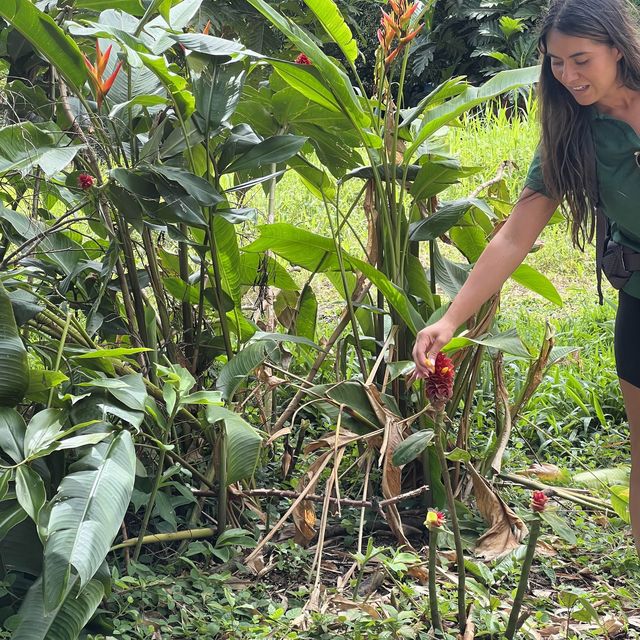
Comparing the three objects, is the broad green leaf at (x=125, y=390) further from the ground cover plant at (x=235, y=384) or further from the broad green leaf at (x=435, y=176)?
the broad green leaf at (x=435, y=176)

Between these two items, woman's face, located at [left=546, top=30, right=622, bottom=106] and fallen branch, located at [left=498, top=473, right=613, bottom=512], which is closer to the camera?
woman's face, located at [left=546, top=30, right=622, bottom=106]

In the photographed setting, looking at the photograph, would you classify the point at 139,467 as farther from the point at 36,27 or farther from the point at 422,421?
the point at 36,27

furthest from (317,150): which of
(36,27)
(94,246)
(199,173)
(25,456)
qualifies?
(25,456)

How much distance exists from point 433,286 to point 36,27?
4.61 feet

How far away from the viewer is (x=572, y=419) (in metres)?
3.62

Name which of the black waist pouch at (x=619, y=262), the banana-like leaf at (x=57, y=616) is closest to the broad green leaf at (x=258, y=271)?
the black waist pouch at (x=619, y=262)

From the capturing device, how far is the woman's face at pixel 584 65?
194 cm

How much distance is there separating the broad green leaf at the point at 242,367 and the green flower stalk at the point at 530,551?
891 millimetres

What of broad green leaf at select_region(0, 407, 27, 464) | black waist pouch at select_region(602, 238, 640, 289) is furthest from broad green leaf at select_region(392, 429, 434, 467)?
broad green leaf at select_region(0, 407, 27, 464)

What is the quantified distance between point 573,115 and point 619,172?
0.17 m

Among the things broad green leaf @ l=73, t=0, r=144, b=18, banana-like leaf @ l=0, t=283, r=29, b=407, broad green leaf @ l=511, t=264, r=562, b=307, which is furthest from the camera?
broad green leaf @ l=511, t=264, r=562, b=307

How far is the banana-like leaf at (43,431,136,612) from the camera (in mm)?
1592

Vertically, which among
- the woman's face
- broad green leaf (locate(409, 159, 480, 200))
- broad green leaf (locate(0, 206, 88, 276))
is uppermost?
the woman's face

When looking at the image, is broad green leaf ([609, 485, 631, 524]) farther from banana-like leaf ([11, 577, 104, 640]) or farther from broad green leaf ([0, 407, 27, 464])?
broad green leaf ([0, 407, 27, 464])
